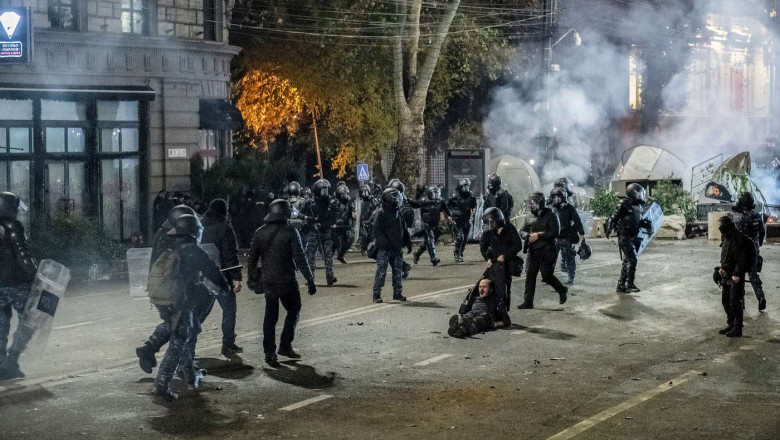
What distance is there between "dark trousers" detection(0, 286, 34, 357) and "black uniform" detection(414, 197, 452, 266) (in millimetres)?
11835

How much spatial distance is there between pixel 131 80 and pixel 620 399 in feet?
64.3

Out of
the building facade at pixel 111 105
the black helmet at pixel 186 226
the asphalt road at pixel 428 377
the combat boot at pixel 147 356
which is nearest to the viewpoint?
the asphalt road at pixel 428 377

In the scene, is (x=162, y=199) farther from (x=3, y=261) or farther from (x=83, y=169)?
(x=3, y=261)

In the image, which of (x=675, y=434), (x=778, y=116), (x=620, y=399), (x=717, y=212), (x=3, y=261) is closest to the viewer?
(x=675, y=434)

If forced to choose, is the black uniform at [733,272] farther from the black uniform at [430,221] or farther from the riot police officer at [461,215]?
the riot police officer at [461,215]

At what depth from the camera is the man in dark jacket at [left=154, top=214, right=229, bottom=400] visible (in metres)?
10.0

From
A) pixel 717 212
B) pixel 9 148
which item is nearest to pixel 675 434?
pixel 9 148

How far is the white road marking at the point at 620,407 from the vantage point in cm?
867

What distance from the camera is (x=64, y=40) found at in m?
25.7

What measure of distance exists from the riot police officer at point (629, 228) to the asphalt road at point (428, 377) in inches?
33.2

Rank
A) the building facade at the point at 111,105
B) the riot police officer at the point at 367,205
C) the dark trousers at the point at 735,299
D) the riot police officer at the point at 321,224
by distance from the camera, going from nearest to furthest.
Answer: the dark trousers at the point at 735,299, the riot police officer at the point at 321,224, the riot police officer at the point at 367,205, the building facade at the point at 111,105

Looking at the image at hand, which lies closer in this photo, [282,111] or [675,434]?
[675,434]

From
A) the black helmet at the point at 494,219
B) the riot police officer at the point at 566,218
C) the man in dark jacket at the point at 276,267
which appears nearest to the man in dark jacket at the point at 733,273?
the black helmet at the point at 494,219

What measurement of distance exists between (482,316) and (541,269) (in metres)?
2.69
